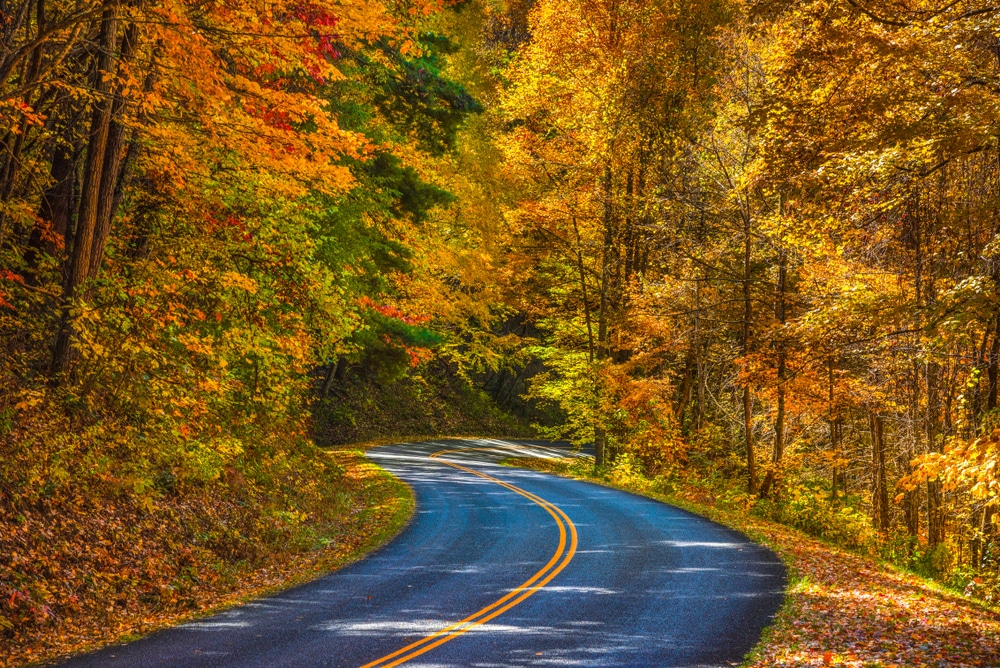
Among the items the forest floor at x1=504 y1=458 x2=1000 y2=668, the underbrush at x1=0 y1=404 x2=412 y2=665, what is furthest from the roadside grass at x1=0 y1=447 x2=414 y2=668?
the forest floor at x1=504 y1=458 x2=1000 y2=668

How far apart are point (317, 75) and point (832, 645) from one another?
11273 millimetres

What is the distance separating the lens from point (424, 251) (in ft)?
79.2

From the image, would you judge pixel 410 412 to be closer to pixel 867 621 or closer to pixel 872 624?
pixel 867 621

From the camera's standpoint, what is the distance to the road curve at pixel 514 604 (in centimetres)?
823

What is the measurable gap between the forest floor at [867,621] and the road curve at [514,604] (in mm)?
378

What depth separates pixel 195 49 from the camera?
11508mm

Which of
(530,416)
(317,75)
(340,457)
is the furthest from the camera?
(530,416)

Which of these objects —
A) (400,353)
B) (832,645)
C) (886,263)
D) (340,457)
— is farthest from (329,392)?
(832,645)

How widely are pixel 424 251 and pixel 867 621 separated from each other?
16951 mm

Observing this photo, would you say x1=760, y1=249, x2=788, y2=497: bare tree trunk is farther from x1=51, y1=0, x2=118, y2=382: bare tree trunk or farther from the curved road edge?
x1=51, y1=0, x2=118, y2=382: bare tree trunk

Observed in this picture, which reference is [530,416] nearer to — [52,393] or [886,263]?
[886,263]

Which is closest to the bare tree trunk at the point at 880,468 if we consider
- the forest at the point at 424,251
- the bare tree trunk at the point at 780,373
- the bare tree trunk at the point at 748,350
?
the forest at the point at 424,251

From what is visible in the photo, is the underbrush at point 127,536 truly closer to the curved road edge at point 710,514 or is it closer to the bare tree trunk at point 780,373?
the curved road edge at point 710,514

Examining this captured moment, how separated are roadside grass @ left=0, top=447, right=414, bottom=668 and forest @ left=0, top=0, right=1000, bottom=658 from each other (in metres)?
0.08
